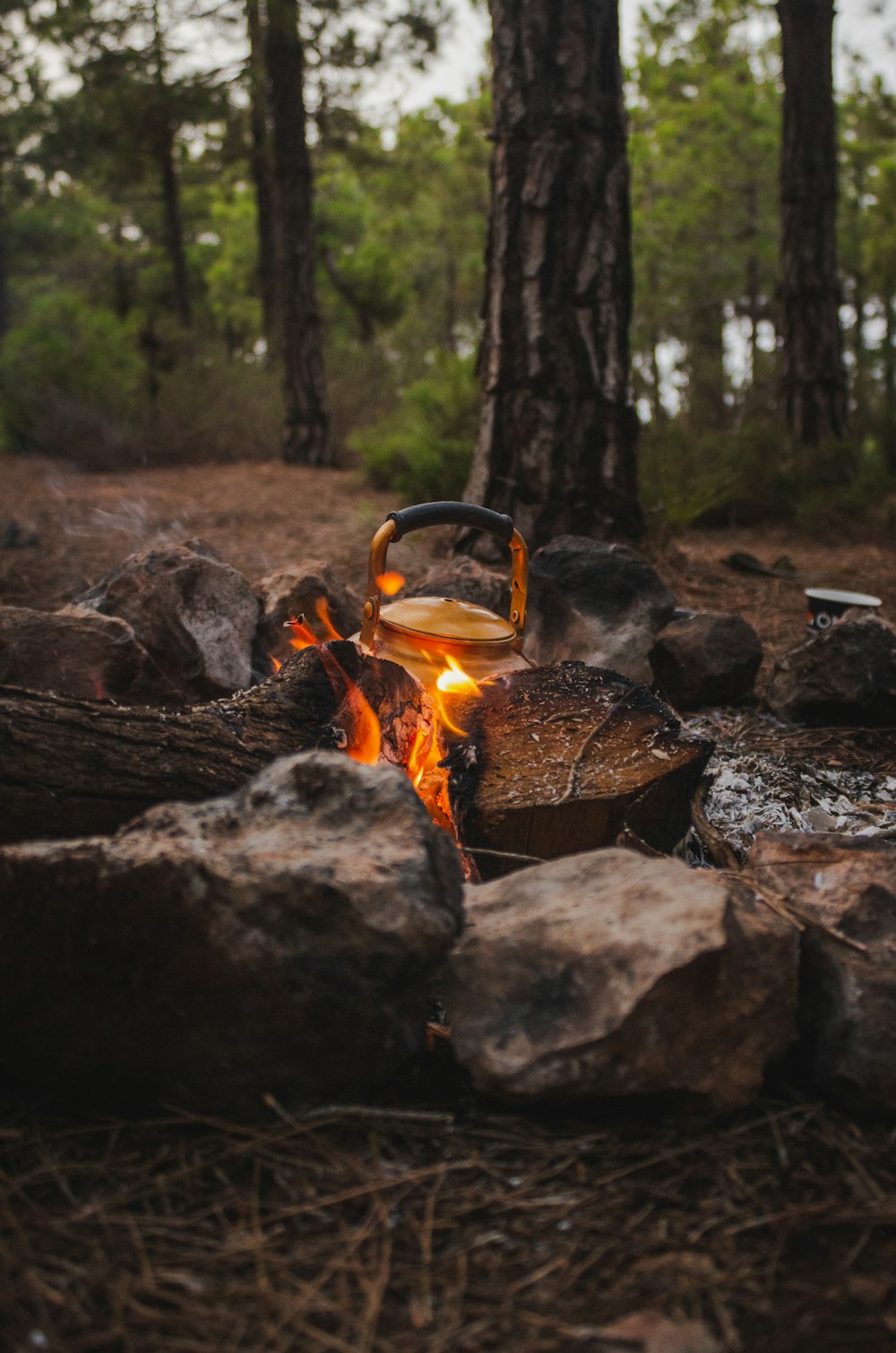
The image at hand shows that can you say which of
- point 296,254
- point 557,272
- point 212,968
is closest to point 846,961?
point 212,968

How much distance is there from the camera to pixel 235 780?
184cm

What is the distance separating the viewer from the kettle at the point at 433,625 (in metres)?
2.23

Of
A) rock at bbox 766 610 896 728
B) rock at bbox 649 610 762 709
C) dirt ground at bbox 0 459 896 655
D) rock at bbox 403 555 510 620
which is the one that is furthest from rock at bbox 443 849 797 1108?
dirt ground at bbox 0 459 896 655

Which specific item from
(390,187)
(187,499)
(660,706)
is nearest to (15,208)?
(390,187)

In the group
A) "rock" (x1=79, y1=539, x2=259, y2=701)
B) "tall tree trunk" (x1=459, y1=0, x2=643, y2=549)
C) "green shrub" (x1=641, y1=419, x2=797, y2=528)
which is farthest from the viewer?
"green shrub" (x1=641, y1=419, x2=797, y2=528)

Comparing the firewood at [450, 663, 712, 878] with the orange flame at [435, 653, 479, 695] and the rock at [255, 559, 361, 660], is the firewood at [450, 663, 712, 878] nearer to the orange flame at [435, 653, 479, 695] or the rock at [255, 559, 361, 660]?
the orange flame at [435, 653, 479, 695]

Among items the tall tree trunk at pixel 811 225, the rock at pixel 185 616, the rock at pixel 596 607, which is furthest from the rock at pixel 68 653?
the tall tree trunk at pixel 811 225

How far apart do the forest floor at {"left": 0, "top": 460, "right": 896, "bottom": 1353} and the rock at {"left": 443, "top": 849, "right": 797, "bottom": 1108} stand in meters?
0.07

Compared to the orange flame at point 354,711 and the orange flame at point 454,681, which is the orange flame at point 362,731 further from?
the orange flame at point 454,681

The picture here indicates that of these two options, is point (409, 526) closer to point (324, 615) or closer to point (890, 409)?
point (324, 615)

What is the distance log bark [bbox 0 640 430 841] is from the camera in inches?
66.9

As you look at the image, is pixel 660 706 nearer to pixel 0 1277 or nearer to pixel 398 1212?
pixel 398 1212

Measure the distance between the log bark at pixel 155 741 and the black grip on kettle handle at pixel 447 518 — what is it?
0.34 m

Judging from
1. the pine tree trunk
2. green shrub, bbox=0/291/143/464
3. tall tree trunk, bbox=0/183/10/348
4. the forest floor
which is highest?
tall tree trunk, bbox=0/183/10/348
